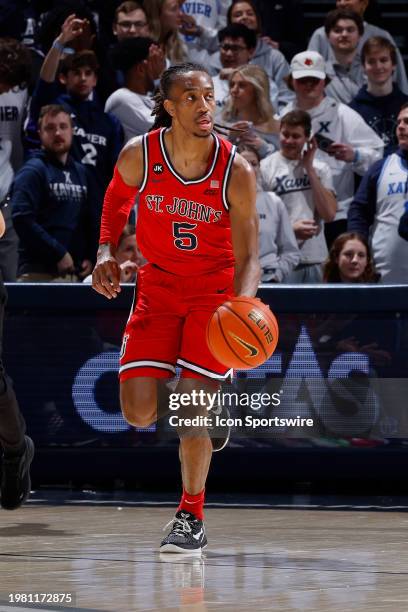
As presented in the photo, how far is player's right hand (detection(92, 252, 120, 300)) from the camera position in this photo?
21.9 ft

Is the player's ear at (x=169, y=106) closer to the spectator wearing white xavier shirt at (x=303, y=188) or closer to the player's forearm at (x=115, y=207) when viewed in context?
the player's forearm at (x=115, y=207)

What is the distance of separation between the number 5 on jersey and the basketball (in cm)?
57

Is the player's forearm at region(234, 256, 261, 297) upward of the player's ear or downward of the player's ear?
downward

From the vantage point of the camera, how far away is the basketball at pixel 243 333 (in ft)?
20.2

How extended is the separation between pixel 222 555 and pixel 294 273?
4.38 meters

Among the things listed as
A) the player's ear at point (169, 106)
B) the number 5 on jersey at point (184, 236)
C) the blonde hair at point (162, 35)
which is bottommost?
the number 5 on jersey at point (184, 236)

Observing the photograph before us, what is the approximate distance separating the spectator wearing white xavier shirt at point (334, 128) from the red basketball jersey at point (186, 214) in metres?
4.38

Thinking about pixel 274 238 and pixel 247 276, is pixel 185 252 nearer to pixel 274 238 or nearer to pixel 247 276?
pixel 247 276

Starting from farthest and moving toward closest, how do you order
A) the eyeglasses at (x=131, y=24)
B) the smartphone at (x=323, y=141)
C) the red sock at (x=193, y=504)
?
1. the eyeglasses at (x=131, y=24)
2. the smartphone at (x=323, y=141)
3. the red sock at (x=193, y=504)

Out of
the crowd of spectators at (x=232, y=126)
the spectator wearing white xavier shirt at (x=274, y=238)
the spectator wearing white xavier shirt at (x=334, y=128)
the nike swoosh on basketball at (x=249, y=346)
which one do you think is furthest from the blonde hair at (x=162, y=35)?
the nike swoosh on basketball at (x=249, y=346)

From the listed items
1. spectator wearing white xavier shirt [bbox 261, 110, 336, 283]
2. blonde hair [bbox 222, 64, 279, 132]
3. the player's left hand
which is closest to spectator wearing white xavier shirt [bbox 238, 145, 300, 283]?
spectator wearing white xavier shirt [bbox 261, 110, 336, 283]

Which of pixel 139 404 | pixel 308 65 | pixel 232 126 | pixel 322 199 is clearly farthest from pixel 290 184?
pixel 139 404

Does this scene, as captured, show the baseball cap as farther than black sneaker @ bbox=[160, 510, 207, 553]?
Yes

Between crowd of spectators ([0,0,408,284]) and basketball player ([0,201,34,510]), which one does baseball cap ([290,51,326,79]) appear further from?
basketball player ([0,201,34,510])
